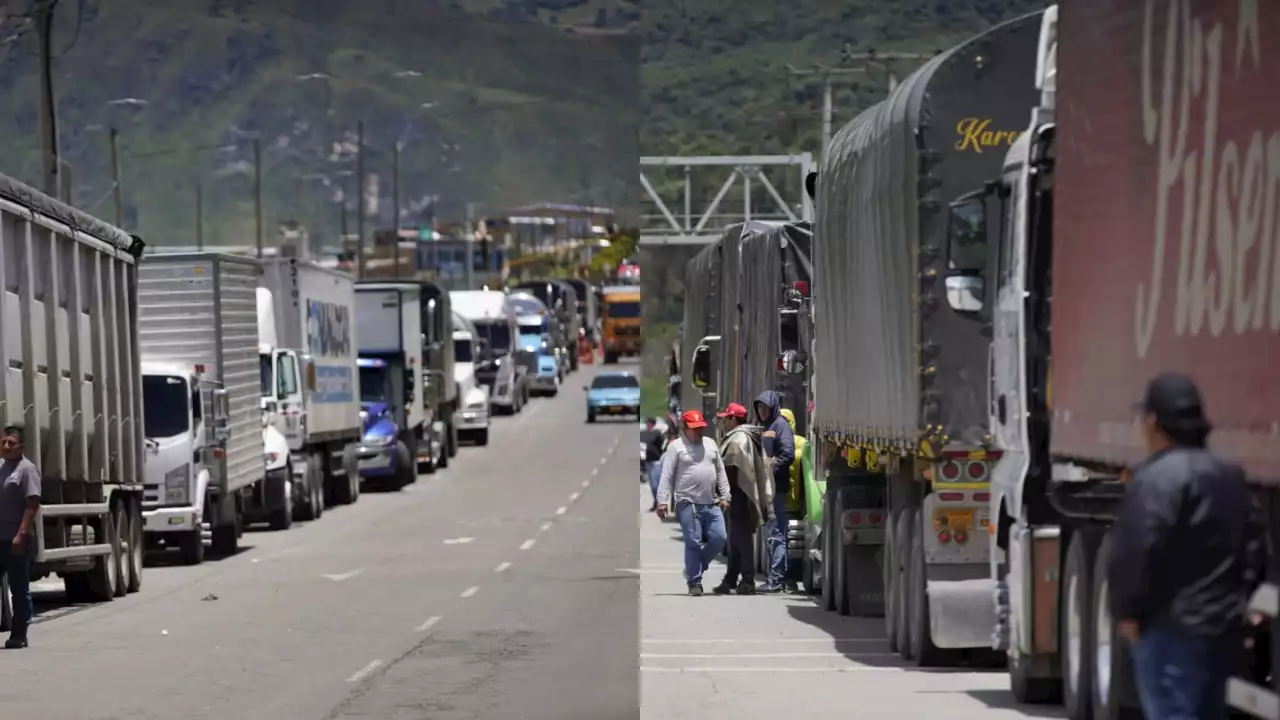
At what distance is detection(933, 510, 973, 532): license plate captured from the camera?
53.3 ft

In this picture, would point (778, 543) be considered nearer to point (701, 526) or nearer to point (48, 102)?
point (701, 526)

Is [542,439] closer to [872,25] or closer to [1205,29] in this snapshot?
[872,25]

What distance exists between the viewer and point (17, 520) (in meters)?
20.2

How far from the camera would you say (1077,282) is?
1261 centimetres

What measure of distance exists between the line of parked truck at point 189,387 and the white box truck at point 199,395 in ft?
0.09

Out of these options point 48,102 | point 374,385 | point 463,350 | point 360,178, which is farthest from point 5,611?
point 360,178

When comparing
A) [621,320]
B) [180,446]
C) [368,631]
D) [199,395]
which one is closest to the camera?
[368,631]

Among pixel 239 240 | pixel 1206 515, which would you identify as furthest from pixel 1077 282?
pixel 239 240

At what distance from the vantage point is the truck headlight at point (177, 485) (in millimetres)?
30219

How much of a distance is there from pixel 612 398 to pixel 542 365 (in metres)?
14.7

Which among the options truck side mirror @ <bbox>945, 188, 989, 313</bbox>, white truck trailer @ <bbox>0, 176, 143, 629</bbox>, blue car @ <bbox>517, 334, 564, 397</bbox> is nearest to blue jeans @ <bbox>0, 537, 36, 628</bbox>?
white truck trailer @ <bbox>0, 176, 143, 629</bbox>

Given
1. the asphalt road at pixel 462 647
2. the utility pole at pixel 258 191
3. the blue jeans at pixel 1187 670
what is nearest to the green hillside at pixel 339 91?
the utility pole at pixel 258 191

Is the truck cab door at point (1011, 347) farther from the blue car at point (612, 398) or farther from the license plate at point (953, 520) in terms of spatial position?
the blue car at point (612, 398)

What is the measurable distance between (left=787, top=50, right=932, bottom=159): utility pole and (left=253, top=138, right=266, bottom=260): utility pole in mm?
13705
